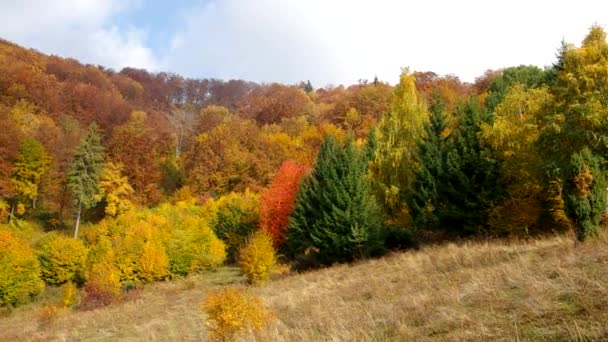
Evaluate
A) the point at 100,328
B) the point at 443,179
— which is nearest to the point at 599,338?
the point at 100,328

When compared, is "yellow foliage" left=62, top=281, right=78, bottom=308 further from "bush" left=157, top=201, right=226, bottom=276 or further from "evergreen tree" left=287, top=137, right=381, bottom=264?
"evergreen tree" left=287, top=137, right=381, bottom=264

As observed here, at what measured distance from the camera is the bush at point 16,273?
31.5 meters

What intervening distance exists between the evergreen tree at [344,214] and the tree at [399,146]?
2357 mm

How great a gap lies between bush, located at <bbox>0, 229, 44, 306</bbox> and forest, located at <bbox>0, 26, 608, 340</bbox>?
9 cm

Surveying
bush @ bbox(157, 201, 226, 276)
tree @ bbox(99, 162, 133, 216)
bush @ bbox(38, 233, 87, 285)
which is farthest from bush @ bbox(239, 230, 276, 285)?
tree @ bbox(99, 162, 133, 216)

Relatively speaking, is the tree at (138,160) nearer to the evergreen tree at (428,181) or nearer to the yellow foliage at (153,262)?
the yellow foliage at (153,262)

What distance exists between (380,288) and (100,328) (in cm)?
1198

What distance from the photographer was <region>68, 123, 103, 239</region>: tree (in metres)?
46.4

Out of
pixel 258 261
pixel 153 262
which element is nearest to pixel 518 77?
pixel 258 261

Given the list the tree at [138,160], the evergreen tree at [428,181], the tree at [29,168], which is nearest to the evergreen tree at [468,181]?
the evergreen tree at [428,181]

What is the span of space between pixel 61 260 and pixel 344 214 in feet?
71.1

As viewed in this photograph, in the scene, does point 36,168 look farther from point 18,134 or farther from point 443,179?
point 443,179

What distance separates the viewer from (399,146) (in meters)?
32.2

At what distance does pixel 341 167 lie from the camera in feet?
95.6
